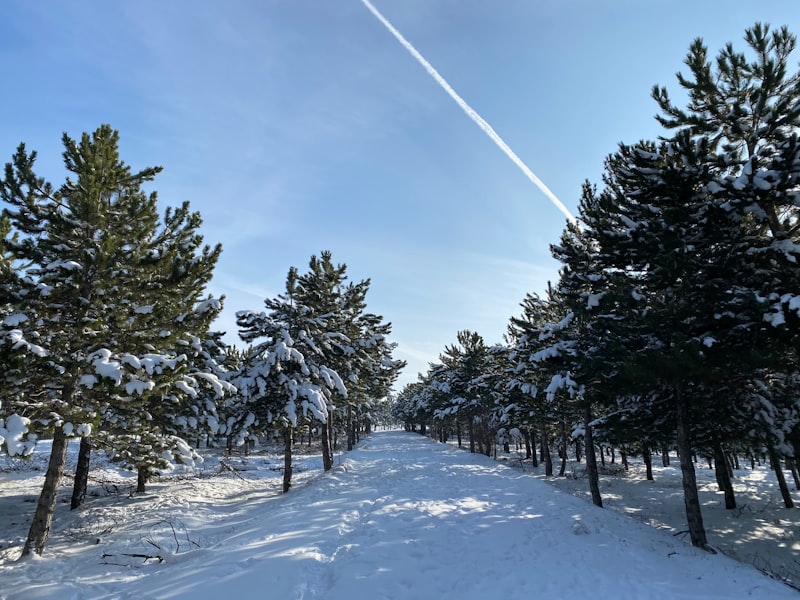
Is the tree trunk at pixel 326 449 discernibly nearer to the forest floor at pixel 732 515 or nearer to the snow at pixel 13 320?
the forest floor at pixel 732 515

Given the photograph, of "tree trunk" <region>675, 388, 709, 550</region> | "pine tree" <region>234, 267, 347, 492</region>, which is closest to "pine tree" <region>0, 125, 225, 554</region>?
"pine tree" <region>234, 267, 347, 492</region>

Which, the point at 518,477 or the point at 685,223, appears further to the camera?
the point at 518,477

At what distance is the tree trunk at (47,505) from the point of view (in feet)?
31.6

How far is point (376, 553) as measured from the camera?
8898mm

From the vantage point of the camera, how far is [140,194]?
12.7 meters

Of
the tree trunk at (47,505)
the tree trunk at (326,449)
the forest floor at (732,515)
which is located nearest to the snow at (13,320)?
the tree trunk at (47,505)

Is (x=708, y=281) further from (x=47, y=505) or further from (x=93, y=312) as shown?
(x=47, y=505)

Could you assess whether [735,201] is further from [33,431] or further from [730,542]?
[33,431]

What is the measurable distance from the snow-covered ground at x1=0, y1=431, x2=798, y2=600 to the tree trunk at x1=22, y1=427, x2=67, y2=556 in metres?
0.51

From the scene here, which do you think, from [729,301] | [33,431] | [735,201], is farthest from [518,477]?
[33,431]

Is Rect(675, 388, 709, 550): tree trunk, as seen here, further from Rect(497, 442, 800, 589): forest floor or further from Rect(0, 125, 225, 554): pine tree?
Rect(0, 125, 225, 554): pine tree

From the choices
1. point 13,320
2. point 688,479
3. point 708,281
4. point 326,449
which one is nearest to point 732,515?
point 688,479

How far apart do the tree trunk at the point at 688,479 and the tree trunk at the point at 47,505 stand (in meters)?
16.1

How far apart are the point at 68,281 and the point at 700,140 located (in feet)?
54.9
